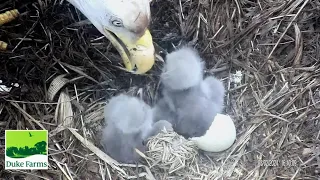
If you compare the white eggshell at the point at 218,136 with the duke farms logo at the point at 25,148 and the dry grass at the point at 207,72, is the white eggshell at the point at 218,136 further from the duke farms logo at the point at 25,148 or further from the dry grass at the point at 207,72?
the duke farms logo at the point at 25,148

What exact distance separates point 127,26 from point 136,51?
0.05m

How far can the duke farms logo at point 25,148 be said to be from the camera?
3.94ft

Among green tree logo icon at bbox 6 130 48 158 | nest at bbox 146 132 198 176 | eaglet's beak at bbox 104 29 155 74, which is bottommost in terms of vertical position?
nest at bbox 146 132 198 176

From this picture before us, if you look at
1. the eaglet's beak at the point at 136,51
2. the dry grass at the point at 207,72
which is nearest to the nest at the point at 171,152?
the dry grass at the point at 207,72

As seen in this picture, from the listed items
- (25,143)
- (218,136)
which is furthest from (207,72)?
(25,143)

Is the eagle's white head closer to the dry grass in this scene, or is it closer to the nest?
the dry grass

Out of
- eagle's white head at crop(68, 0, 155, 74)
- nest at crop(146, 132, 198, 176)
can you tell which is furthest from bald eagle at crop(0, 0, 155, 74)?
nest at crop(146, 132, 198, 176)

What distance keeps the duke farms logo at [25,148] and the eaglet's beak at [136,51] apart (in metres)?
0.23

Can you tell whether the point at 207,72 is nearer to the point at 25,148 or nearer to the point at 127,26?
the point at 127,26

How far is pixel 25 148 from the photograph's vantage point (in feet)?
3.94

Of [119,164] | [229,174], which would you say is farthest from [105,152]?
[229,174]

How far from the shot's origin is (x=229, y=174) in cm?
121

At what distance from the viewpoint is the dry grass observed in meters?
1.19

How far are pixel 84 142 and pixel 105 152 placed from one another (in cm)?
5
